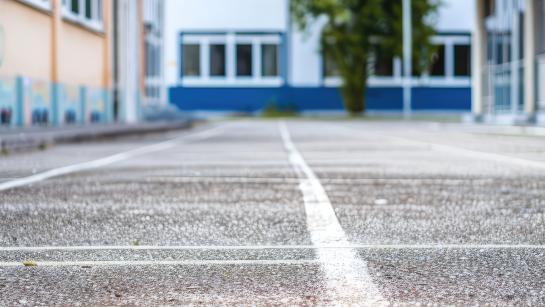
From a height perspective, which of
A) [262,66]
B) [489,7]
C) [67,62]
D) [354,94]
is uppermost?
[489,7]

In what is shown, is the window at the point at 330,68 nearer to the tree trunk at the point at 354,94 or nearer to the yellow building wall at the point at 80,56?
the tree trunk at the point at 354,94

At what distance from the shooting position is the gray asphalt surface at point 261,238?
3.61 metres

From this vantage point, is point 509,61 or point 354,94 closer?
point 509,61

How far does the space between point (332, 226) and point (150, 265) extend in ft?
4.83

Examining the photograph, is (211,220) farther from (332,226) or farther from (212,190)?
(212,190)

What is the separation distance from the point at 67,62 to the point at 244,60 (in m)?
33.9

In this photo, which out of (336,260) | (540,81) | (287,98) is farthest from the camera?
(287,98)

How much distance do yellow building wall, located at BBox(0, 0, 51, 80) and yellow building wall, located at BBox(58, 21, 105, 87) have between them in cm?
115

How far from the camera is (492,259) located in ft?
14.0

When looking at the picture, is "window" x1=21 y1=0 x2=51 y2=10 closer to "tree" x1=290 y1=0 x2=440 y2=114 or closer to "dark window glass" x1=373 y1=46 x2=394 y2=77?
"tree" x1=290 y1=0 x2=440 y2=114

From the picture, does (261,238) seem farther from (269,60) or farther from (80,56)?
(269,60)

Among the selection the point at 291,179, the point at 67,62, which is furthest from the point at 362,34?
the point at 291,179

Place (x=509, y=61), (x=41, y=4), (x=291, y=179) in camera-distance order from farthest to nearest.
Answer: (x=509, y=61)
(x=41, y=4)
(x=291, y=179)

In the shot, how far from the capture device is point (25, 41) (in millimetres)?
22984
